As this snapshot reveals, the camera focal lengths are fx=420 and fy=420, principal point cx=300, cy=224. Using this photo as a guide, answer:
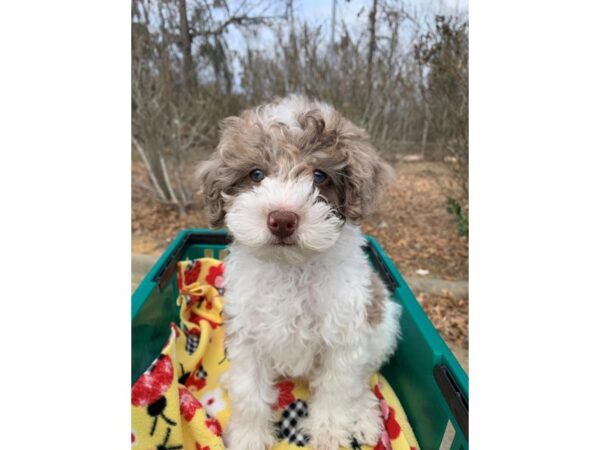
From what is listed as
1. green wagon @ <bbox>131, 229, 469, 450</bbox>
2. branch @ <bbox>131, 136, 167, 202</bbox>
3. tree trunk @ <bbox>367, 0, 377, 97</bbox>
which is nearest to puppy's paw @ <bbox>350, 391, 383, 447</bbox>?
green wagon @ <bbox>131, 229, 469, 450</bbox>

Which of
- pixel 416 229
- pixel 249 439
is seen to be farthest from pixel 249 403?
pixel 416 229

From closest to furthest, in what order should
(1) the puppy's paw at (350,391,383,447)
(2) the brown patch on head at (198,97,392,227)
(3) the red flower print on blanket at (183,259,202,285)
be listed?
1. (2) the brown patch on head at (198,97,392,227)
2. (1) the puppy's paw at (350,391,383,447)
3. (3) the red flower print on blanket at (183,259,202,285)

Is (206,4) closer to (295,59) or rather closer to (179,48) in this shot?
(179,48)

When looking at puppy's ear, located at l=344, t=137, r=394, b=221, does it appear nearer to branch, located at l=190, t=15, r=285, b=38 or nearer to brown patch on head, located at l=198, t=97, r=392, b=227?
brown patch on head, located at l=198, t=97, r=392, b=227

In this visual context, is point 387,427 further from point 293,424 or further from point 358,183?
point 358,183

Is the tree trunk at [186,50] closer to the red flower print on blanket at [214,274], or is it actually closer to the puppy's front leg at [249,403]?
the red flower print on blanket at [214,274]

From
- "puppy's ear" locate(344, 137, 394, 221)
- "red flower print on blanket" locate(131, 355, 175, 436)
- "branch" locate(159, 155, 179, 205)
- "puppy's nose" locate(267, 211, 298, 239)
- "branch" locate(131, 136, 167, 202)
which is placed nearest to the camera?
"puppy's nose" locate(267, 211, 298, 239)

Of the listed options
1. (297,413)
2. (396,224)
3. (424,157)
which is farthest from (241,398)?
(424,157)
